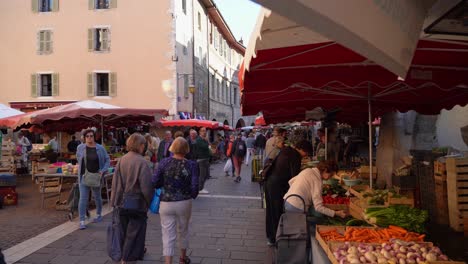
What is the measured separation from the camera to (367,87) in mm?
4859

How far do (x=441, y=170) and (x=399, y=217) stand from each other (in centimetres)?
286

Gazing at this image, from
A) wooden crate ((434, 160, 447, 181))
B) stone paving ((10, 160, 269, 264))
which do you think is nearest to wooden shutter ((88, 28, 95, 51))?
stone paving ((10, 160, 269, 264))

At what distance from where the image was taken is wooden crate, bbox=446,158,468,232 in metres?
5.86

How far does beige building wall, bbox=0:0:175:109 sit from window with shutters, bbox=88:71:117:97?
0.27 m

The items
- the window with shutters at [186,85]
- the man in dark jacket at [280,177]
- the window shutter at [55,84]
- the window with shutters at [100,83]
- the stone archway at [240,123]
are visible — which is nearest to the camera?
the man in dark jacket at [280,177]

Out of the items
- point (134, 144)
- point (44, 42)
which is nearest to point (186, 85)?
point (44, 42)

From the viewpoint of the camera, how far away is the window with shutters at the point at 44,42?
23500 millimetres

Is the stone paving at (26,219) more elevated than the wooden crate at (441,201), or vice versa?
the wooden crate at (441,201)

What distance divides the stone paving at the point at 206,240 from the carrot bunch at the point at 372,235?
170 cm

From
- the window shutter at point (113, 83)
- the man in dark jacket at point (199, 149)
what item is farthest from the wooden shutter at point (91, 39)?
→ the man in dark jacket at point (199, 149)

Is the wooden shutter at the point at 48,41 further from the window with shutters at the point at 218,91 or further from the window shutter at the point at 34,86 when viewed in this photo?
the window with shutters at the point at 218,91

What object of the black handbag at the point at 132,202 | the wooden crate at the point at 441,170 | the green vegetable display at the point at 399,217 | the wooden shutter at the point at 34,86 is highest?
the wooden shutter at the point at 34,86

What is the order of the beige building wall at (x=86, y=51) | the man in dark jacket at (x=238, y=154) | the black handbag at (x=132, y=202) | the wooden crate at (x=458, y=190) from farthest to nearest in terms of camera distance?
the beige building wall at (x=86, y=51), the man in dark jacket at (x=238, y=154), the wooden crate at (x=458, y=190), the black handbag at (x=132, y=202)

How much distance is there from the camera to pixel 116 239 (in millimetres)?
4457
